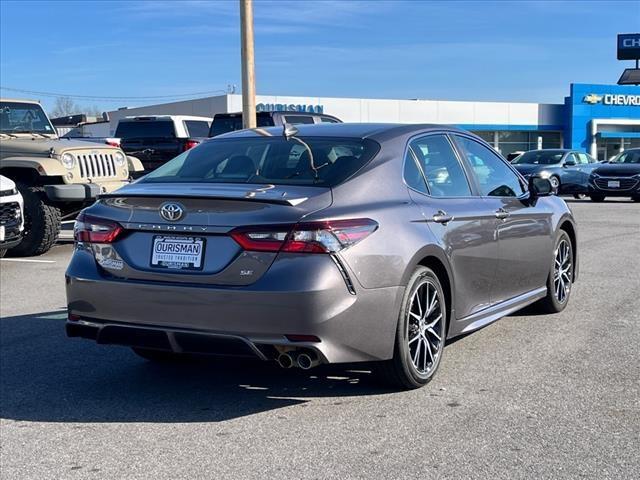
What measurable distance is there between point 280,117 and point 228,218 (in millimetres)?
13336

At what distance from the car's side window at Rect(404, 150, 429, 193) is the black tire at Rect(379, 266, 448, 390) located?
561 mm

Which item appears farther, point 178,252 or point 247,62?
point 247,62

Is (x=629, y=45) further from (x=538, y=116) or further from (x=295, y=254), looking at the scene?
(x=295, y=254)

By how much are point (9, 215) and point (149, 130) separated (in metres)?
9.07

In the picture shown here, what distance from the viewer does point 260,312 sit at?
4457 mm

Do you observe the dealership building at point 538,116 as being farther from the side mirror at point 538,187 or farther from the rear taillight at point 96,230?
the rear taillight at point 96,230

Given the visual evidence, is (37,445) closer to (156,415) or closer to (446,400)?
(156,415)

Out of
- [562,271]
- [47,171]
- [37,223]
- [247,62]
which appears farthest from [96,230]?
[247,62]

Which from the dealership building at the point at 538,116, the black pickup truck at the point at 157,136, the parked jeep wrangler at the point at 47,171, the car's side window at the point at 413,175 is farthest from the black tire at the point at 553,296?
the dealership building at the point at 538,116

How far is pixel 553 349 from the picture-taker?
20.3 ft

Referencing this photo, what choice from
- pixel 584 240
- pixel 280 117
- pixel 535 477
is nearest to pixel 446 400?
pixel 535 477

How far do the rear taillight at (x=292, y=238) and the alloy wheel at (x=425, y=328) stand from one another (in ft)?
2.54

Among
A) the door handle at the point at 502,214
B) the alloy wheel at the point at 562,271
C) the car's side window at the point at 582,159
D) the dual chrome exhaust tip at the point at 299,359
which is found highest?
the door handle at the point at 502,214

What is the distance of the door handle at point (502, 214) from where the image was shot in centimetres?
617
